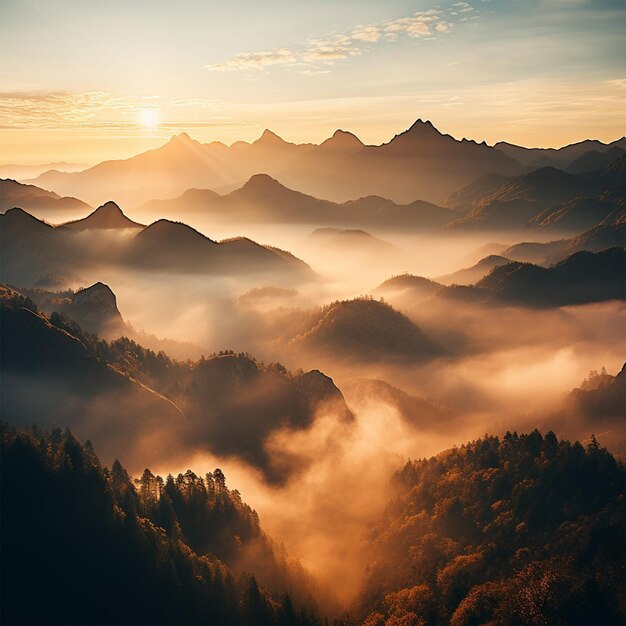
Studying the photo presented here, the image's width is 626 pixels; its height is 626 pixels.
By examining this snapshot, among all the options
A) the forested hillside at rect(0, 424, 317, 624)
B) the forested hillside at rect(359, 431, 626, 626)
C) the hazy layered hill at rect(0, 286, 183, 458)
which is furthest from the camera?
the hazy layered hill at rect(0, 286, 183, 458)

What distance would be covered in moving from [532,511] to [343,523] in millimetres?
61068

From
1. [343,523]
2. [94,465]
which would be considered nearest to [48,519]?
[94,465]

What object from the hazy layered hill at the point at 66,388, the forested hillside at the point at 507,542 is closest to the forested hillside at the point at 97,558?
the forested hillside at the point at 507,542

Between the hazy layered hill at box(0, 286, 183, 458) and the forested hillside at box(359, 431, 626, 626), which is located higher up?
the hazy layered hill at box(0, 286, 183, 458)

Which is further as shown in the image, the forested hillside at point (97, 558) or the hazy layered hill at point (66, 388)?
the hazy layered hill at point (66, 388)

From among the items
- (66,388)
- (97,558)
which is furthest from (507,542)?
(66,388)

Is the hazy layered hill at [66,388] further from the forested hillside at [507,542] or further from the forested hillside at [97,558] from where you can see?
the forested hillside at [507,542]

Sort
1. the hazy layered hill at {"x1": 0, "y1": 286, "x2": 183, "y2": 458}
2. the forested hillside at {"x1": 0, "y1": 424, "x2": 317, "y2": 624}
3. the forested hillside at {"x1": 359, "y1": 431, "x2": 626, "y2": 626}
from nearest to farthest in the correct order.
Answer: the forested hillside at {"x1": 0, "y1": 424, "x2": 317, "y2": 624}, the forested hillside at {"x1": 359, "y1": 431, "x2": 626, "y2": 626}, the hazy layered hill at {"x1": 0, "y1": 286, "x2": 183, "y2": 458}

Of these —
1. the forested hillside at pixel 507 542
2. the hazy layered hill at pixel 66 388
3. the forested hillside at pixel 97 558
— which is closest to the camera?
the forested hillside at pixel 97 558

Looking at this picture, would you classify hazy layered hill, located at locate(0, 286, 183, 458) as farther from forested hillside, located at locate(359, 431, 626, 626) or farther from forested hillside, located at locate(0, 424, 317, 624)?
forested hillside, located at locate(359, 431, 626, 626)

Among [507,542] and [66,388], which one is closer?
[507,542]

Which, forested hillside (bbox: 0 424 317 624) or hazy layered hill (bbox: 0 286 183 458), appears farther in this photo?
hazy layered hill (bbox: 0 286 183 458)

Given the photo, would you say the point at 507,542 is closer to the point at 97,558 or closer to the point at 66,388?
the point at 97,558

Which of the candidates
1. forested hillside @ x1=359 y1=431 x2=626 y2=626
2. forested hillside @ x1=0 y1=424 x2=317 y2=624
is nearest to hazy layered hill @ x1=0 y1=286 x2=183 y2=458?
forested hillside @ x1=0 y1=424 x2=317 y2=624
